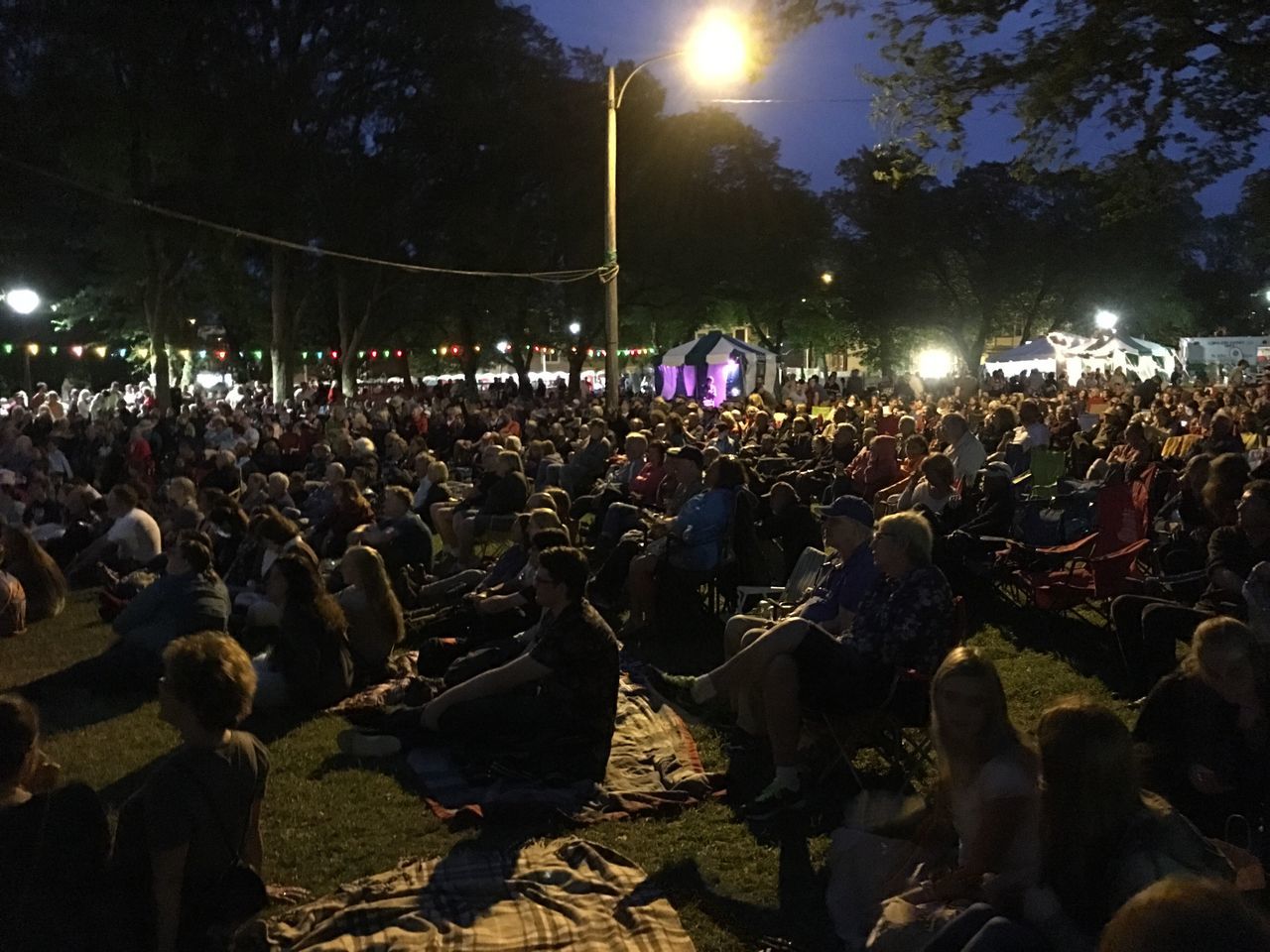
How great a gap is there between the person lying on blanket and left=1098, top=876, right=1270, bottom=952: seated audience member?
11.8 ft

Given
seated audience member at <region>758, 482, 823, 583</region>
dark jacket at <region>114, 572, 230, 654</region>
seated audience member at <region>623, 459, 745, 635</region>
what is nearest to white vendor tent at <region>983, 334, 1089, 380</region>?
seated audience member at <region>758, 482, 823, 583</region>

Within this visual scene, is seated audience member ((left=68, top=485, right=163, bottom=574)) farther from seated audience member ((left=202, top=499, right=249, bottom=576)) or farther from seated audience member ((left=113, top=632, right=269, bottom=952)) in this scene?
seated audience member ((left=113, top=632, right=269, bottom=952))

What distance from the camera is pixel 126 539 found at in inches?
361

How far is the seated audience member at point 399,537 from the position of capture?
880 centimetres

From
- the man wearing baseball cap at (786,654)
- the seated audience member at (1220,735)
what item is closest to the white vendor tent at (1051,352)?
the man wearing baseball cap at (786,654)

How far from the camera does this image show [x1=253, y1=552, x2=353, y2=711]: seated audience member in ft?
19.7

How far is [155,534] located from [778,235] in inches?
1287

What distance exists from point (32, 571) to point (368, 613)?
3.41 metres

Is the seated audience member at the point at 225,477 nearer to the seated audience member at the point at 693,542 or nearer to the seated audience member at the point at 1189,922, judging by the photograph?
the seated audience member at the point at 693,542

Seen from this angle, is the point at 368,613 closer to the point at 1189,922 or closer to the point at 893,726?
the point at 893,726

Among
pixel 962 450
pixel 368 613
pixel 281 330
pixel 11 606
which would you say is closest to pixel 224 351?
pixel 281 330

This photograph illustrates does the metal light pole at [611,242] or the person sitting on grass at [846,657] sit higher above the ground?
the metal light pole at [611,242]

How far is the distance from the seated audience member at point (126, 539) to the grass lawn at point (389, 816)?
83.2 inches

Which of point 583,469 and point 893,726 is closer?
point 893,726
